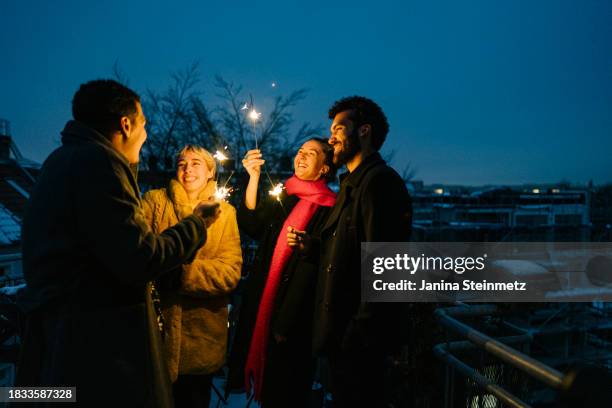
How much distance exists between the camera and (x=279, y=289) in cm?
295

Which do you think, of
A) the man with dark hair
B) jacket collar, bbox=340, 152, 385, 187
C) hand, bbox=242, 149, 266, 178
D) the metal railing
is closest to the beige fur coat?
hand, bbox=242, 149, 266, 178

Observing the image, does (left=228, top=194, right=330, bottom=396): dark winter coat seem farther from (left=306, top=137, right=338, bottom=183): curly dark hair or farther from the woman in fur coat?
(left=306, top=137, right=338, bottom=183): curly dark hair

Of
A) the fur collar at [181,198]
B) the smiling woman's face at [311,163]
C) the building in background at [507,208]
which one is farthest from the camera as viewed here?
the building in background at [507,208]

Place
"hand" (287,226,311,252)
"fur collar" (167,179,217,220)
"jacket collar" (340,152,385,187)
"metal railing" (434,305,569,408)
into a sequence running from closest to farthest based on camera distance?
"metal railing" (434,305,569,408) < "jacket collar" (340,152,385,187) < "hand" (287,226,311,252) < "fur collar" (167,179,217,220)

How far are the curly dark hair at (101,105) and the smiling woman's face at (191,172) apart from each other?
3.19 feet

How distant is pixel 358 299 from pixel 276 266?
2.51ft

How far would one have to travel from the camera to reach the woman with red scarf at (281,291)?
2.80 meters

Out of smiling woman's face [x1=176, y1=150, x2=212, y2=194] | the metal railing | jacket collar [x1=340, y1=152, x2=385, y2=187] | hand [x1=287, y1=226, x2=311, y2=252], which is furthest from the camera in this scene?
smiling woman's face [x1=176, y1=150, x2=212, y2=194]

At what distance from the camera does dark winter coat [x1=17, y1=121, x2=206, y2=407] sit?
1.71m

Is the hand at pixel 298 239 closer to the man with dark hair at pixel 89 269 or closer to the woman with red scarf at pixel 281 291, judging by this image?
the woman with red scarf at pixel 281 291

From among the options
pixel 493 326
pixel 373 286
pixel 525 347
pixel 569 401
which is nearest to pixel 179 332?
pixel 373 286

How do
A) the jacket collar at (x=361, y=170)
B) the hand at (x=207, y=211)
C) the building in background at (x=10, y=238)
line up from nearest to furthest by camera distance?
the hand at (x=207, y=211) < the jacket collar at (x=361, y=170) < the building in background at (x=10, y=238)

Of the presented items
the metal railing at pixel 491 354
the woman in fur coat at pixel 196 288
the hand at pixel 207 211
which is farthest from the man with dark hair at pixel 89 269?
the metal railing at pixel 491 354

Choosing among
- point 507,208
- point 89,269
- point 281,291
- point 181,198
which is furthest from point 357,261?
point 507,208
